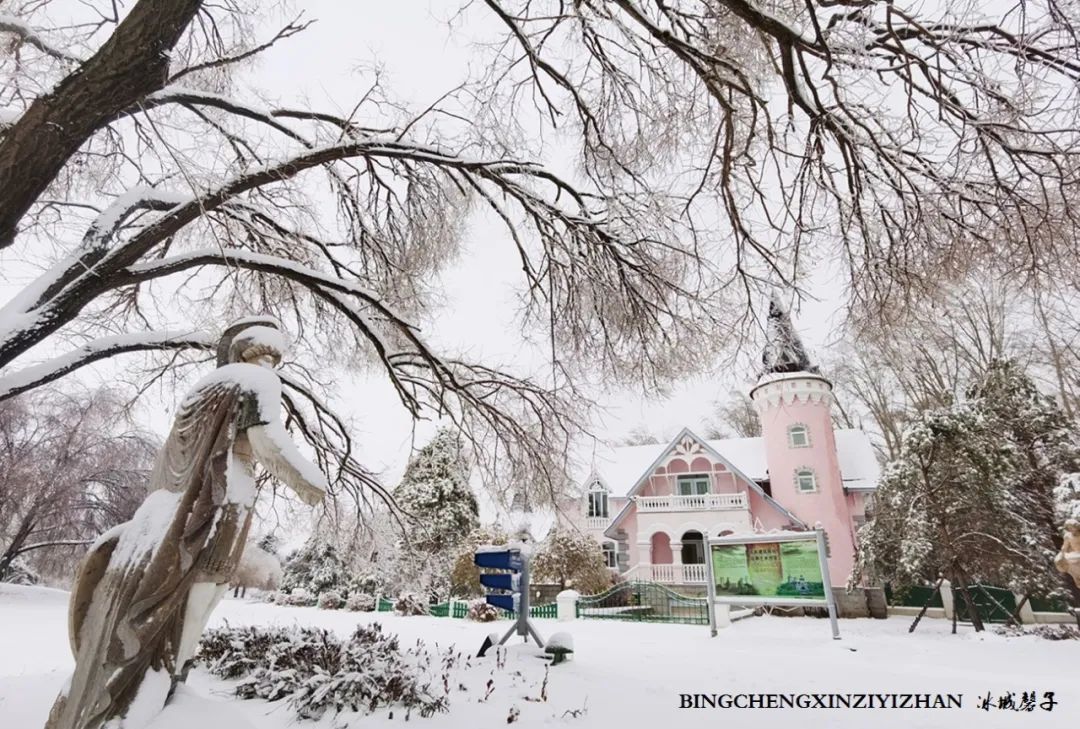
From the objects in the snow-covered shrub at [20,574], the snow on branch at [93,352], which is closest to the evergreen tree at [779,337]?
the snow on branch at [93,352]

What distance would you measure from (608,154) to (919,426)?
11438mm

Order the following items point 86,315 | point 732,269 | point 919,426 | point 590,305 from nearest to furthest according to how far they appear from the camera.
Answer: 1. point 732,269
2. point 590,305
3. point 86,315
4. point 919,426

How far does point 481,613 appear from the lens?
1417 centimetres

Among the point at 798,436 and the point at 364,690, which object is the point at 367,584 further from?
the point at 364,690

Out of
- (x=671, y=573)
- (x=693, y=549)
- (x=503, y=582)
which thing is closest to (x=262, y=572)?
(x=671, y=573)

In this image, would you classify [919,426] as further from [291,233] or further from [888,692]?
[291,233]

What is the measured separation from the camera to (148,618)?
7.61ft

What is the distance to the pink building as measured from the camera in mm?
19812

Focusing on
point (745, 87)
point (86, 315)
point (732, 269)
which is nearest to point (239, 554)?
point (745, 87)

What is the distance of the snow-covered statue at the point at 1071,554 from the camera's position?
507 centimetres

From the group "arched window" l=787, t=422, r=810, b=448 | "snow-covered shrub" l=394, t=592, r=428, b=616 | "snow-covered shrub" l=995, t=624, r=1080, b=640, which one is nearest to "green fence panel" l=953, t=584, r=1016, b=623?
"snow-covered shrub" l=995, t=624, r=1080, b=640

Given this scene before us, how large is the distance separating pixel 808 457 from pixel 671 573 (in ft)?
22.0

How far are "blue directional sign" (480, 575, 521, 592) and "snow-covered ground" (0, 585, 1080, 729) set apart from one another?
788mm

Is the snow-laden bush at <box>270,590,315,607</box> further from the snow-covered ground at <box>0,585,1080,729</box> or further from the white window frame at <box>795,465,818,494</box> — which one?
→ the white window frame at <box>795,465,818,494</box>
